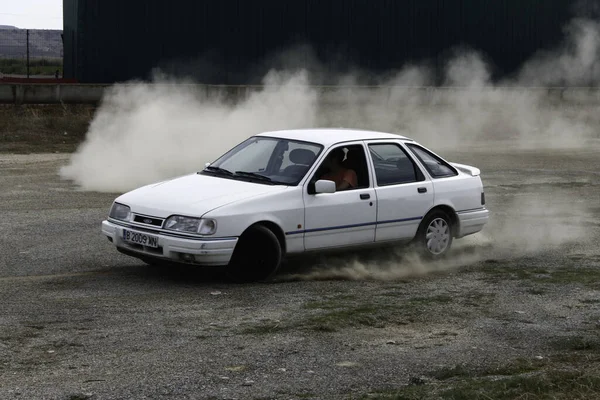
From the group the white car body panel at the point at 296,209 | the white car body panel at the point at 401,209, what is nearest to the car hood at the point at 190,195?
the white car body panel at the point at 296,209

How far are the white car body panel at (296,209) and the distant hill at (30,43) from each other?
22651 mm

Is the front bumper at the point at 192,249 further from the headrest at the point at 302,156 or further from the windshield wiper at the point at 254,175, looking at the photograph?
the headrest at the point at 302,156

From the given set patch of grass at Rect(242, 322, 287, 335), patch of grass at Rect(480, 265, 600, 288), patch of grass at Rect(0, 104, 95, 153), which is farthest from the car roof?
patch of grass at Rect(0, 104, 95, 153)

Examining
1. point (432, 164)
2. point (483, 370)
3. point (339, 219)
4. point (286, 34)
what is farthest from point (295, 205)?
point (286, 34)

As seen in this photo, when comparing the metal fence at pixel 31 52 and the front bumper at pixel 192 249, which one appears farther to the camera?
the metal fence at pixel 31 52

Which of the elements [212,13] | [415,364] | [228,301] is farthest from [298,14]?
[415,364]

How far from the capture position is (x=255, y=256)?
8.62m

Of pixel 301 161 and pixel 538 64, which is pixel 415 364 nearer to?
pixel 301 161

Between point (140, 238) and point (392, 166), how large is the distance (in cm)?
273

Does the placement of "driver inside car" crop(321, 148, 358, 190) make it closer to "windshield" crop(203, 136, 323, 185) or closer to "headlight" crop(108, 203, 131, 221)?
"windshield" crop(203, 136, 323, 185)

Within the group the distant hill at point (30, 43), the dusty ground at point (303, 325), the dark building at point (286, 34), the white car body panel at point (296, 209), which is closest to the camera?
the dusty ground at point (303, 325)

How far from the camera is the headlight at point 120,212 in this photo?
345 inches

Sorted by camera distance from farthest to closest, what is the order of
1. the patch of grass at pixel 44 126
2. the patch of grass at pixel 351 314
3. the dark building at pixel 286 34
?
the dark building at pixel 286 34 < the patch of grass at pixel 44 126 < the patch of grass at pixel 351 314

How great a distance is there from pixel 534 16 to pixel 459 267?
20565mm
